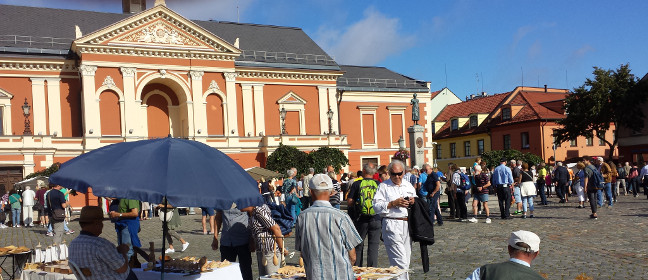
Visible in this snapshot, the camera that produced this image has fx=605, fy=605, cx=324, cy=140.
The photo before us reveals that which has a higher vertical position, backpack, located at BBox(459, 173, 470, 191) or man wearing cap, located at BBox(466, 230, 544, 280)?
man wearing cap, located at BBox(466, 230, 544, 280)

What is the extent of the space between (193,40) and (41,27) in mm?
9530

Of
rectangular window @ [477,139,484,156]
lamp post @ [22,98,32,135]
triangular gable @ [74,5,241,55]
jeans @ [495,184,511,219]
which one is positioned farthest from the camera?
rectangular window @ [477,139,484,156]

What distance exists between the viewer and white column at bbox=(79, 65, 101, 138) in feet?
112

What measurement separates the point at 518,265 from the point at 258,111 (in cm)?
3722

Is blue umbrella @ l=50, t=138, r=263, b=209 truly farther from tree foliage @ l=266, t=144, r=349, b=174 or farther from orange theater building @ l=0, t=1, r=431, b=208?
tree foliage @ l=266, t=144, r=349, b=174

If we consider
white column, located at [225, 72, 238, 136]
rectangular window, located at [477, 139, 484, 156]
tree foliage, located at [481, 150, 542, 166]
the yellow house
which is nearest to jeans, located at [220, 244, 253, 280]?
white column, located at [225, 72, 238, 136]

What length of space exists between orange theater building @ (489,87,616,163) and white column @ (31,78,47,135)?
36195mm

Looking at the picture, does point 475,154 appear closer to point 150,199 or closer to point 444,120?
point 444,120

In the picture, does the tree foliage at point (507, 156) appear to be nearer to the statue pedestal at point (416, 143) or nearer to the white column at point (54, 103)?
the statue pedestal at point (416, 143)

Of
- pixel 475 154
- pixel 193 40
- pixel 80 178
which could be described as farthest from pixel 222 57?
pixel 80 178

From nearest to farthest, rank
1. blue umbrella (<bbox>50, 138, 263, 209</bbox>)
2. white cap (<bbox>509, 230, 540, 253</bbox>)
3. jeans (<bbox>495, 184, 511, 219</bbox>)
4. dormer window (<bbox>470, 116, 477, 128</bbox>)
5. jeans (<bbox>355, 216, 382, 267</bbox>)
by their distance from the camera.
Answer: white cap (<bbox>509, 230, 540, 253</bbox>), blue umbrella (<bbox>50, 138, 263, 209</bbox>), jeans (<bbox>355, 216, 382, 267</bbox>), jeans (<bbox>495, 184, 511, 219</bbox>), dormer window (<bbox>470, 116, 477, 128</bbox>)

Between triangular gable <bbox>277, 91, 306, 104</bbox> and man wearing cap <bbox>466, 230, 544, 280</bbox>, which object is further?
triangular gable <bbox>277, 91, 306, 104</bbox>

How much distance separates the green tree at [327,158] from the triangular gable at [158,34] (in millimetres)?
8459

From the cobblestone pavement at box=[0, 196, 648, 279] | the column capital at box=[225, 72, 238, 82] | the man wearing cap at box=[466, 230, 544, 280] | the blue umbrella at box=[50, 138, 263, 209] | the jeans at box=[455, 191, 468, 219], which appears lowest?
the cobblestone pavement at box=[0, 196, 648, 279]
